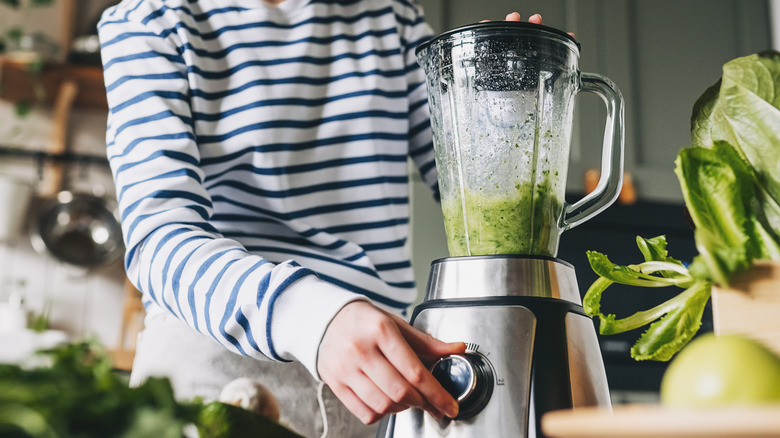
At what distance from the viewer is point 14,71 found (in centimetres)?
196

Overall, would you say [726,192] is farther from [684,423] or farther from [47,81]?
[47,81]

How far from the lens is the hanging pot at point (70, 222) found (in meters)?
2.00

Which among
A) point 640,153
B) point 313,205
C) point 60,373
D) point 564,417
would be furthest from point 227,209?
point 640,153

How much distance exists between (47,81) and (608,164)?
1.80 meters

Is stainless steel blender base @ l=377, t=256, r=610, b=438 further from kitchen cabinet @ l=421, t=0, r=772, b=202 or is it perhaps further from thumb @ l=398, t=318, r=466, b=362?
kitchen cabinet @ l=421, t=0, r=772, b=202

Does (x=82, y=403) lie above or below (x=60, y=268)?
above

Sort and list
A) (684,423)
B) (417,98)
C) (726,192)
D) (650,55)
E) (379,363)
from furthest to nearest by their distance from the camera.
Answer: (650,55) → (417,98) → (379,363) → (726,192) → (684,423)

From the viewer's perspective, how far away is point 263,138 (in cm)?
→ 83

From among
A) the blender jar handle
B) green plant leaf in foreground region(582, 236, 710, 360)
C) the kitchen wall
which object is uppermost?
the blender jar handle

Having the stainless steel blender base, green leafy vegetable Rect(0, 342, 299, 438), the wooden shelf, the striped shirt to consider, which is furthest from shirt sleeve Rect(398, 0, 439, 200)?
the wooden shelf

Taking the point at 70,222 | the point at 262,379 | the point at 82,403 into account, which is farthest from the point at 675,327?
the point at 70,222

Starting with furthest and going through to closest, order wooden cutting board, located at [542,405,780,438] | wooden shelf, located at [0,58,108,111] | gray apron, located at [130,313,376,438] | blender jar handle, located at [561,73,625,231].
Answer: wooden shelf, located at [0,58,108,111]
gray apron, located at [130,313,376,438]
blender jar handle, located at [561,73,625,231]
wooden cutting board, located at [542,405,780,438]

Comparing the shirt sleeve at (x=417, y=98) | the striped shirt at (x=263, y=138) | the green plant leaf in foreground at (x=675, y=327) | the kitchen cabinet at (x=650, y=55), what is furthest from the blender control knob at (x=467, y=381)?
the kitchen cabinet at (x=650, y=55)

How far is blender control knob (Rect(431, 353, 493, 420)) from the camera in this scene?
1.62 ft
